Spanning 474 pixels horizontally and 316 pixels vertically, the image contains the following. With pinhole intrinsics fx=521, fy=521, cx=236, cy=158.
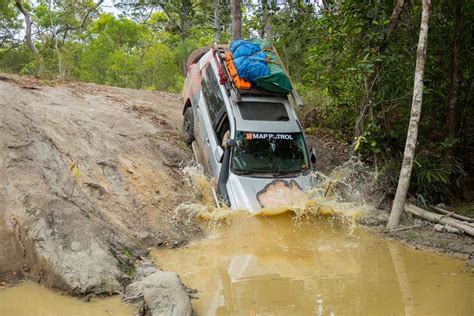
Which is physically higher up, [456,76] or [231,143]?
[456,76]

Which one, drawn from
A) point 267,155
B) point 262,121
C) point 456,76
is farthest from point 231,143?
point 456,76

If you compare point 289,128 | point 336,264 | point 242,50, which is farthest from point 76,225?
point 242,50

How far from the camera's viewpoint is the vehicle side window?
9.09 meters

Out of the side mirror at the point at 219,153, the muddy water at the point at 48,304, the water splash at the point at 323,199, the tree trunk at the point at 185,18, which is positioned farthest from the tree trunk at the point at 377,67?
the tree trunk at the point at 185,18

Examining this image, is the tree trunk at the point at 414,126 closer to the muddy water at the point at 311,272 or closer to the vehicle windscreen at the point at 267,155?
the muddy water at the point at 311,272

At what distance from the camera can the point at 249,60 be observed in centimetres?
888

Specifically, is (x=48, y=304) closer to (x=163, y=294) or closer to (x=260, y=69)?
(x=163, y=294)

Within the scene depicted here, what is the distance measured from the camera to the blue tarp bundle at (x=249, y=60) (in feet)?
28.6

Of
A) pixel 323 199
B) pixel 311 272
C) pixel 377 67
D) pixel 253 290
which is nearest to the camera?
pixel 253 290

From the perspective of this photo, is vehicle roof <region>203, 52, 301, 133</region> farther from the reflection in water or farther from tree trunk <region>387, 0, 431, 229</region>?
the reflection in water

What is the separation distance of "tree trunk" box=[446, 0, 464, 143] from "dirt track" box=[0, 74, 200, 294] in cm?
484

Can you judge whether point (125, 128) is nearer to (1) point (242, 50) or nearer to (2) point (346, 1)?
(1) point (242, 50)

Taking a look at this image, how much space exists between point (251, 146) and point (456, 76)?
13.0 ft

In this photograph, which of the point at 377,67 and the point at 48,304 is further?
the point at 377,67
